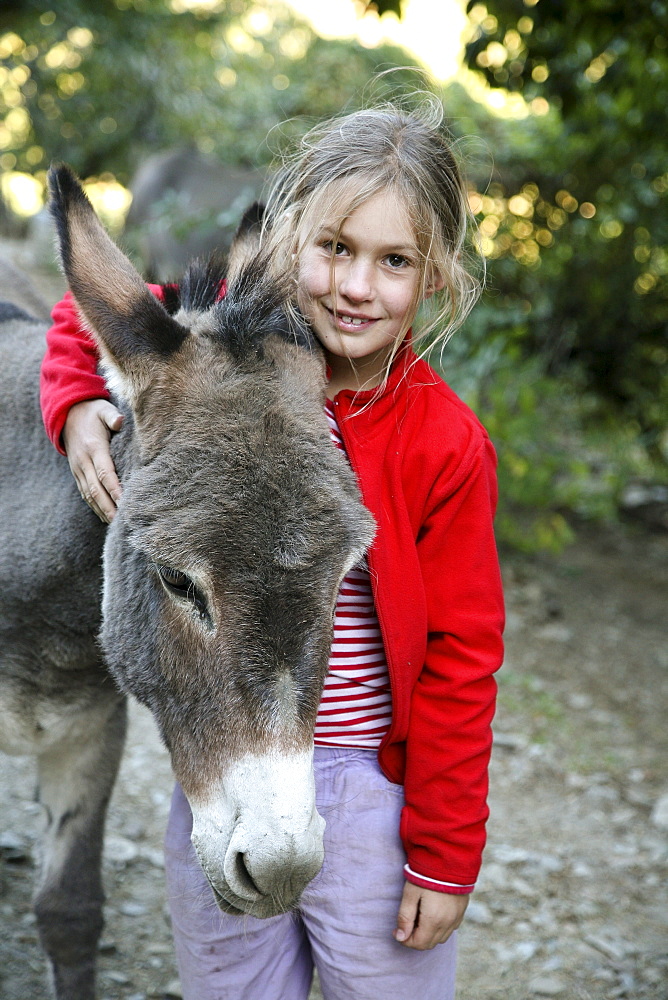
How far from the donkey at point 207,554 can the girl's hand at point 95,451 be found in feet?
0.12

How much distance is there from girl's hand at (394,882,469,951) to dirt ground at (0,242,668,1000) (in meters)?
1.20

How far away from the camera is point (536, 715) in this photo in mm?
4477

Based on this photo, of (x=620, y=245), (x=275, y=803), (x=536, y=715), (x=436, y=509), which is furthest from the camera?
(x=620, y=245)

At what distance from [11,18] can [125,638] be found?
9.19 metres

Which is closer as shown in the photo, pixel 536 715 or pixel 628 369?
pixel 536 715

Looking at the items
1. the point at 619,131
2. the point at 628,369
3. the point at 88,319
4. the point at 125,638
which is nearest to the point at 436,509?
the point at 125,638

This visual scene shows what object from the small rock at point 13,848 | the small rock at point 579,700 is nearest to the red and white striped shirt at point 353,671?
the small rock at point 13,848

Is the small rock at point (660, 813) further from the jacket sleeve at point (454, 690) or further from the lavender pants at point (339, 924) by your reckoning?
the jacket sleeve at point (454, 690)

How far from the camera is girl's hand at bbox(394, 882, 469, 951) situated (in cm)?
171

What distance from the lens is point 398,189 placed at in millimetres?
1792

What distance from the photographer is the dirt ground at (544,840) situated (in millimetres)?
2812

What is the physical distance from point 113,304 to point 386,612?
2.75ft

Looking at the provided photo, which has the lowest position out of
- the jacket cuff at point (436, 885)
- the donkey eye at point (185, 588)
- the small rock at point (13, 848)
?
the small rock at point (13, 848)

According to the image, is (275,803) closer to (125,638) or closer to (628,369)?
(125,638)
